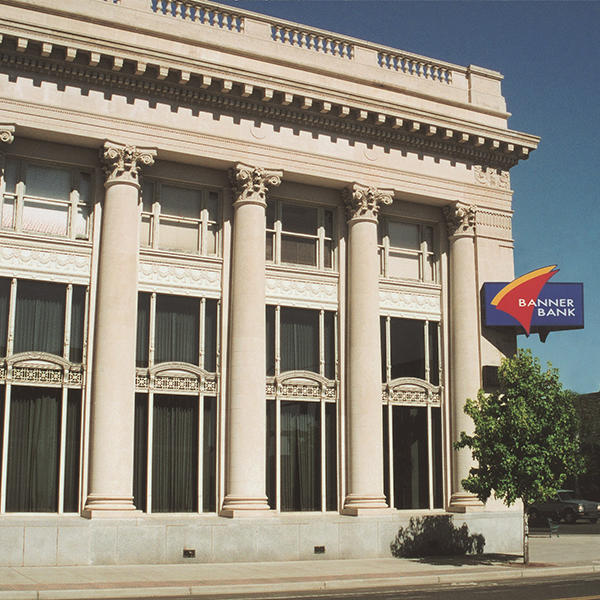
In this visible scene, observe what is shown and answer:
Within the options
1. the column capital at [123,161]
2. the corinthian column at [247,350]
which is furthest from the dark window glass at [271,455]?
the column capital at [123,161]

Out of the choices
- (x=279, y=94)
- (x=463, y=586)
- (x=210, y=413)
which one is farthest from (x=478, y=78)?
(x=463, y=586)

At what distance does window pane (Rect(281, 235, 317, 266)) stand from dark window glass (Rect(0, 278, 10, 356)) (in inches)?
345

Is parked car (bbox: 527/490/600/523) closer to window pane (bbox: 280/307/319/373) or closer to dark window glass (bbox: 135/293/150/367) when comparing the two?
window pane (bbox: 280/307/319/373)

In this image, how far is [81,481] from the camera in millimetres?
24078

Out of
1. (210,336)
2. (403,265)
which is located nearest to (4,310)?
(210,336)

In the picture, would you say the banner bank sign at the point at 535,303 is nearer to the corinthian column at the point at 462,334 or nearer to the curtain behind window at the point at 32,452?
the corinthian column at the point at 462,334

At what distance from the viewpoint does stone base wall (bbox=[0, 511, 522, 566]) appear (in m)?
22.1

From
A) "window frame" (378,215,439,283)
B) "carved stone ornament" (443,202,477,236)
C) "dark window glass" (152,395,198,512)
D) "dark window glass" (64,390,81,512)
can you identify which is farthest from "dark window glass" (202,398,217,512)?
"carved stone ornament" (443,202,477,236)

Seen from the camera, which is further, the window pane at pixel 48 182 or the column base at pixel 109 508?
the window pane at pixel 48 182

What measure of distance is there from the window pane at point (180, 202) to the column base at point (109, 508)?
29.1ft

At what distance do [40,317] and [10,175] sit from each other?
4242mm

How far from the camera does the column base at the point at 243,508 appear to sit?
2497 cm

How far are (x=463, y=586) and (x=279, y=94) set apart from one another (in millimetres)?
15617

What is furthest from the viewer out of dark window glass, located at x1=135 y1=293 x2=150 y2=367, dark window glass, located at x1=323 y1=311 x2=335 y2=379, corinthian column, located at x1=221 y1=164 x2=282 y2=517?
dark window glass, located at x1=323 y1=311 x2=335 y2=379
